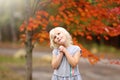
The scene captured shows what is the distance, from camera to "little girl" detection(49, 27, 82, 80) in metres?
5.64

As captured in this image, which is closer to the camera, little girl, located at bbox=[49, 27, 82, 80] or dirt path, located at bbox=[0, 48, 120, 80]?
little girl, located at bbox=[49, 27, 82, 80]

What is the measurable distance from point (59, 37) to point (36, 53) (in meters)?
21.4

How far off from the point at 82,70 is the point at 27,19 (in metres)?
11.0

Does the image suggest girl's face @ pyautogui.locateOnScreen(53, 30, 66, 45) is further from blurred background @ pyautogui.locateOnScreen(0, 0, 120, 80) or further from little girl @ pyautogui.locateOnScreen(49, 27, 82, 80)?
blurred background @ pyautogui.locateOnScreen(0, 0, 120, 80)

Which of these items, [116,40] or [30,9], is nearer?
[30,9]

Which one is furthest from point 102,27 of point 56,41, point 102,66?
point 102,66

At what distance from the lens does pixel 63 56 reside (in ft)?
18.7

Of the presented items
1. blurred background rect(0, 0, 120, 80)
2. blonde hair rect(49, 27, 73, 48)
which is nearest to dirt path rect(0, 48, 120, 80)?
blurred background rect(0, 0, 120, 80)

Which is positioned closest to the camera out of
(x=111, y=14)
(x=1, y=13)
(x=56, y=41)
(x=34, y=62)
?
(x=56, y=41)

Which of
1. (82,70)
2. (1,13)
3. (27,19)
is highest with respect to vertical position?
(1,13)

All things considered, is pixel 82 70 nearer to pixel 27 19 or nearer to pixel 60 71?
pixel 27 19

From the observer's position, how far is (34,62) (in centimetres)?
2309

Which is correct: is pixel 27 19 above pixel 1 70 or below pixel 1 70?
above

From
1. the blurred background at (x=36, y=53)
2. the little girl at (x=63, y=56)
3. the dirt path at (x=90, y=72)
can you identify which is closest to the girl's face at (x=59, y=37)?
the little girl at (x=63, y=56)
